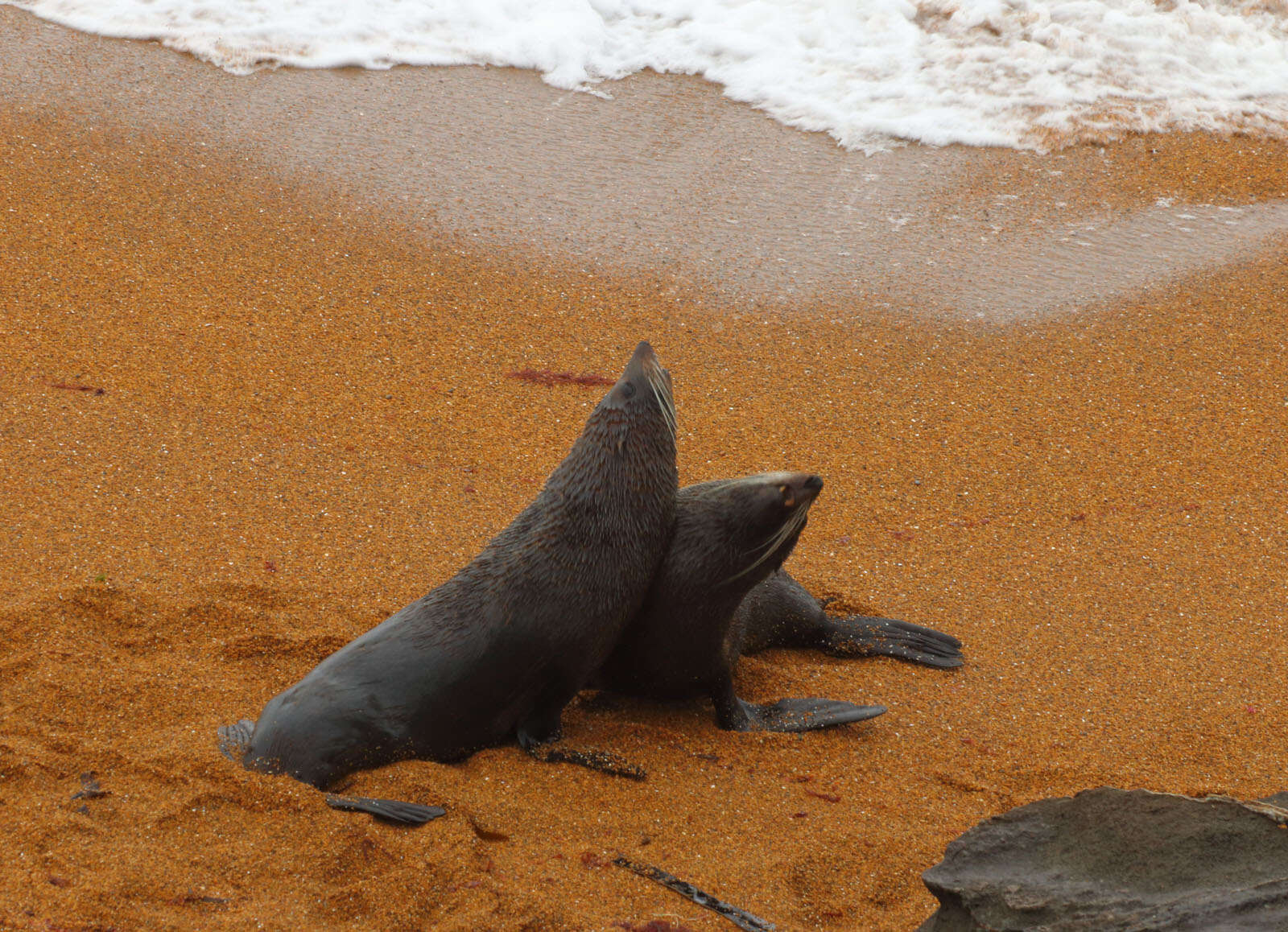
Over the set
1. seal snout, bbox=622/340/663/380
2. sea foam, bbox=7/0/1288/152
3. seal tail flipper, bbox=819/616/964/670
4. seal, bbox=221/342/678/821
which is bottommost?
seal tail flipper, bbox=819/616/964/670

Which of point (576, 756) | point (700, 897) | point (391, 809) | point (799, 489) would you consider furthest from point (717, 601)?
point (391, 809)

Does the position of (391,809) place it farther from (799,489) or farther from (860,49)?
(860,49)

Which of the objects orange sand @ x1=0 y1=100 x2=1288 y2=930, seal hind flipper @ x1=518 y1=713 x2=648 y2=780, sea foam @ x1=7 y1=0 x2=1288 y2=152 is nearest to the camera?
orange sand @ x1=0 y1=100 x2=1288 y2=930

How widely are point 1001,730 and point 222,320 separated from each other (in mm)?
4421

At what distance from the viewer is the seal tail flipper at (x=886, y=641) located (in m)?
4.58

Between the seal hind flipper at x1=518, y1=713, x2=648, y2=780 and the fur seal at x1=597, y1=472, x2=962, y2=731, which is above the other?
the fur seal at x1=597, y1=472, x2=962, y2=731

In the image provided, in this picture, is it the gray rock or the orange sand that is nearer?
the gray rock

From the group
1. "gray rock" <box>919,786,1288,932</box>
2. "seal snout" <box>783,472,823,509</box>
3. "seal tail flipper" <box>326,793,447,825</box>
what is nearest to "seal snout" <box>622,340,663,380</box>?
"seal snout" <box>783,472,823,509</box>

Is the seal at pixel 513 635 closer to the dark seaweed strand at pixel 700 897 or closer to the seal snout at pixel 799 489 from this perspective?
the seal snout at pixel 799 489

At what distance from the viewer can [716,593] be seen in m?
3.97

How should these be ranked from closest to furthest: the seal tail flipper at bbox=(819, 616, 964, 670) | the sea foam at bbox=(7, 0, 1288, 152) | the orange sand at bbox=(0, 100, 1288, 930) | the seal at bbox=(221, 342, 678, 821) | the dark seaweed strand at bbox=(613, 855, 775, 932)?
the dark seaweed strand at bbox=(613, 855, 775, 932) < the orange sand at bbox=(0, 100, 1288, 930) < the seal at bbox=(221, 342, 678, 821) < the seal tail flipper at bbox=(819, 616, 964, 670) < the sea foam at bbox=(7, 0, 1288, 152)

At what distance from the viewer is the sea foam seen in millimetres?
8984

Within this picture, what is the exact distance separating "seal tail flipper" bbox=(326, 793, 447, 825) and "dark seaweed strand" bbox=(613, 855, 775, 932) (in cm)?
56

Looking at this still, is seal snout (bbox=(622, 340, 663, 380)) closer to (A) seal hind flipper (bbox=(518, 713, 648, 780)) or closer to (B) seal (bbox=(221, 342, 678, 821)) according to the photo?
(B) seal (bbox=(221, 342, 678, 821))
